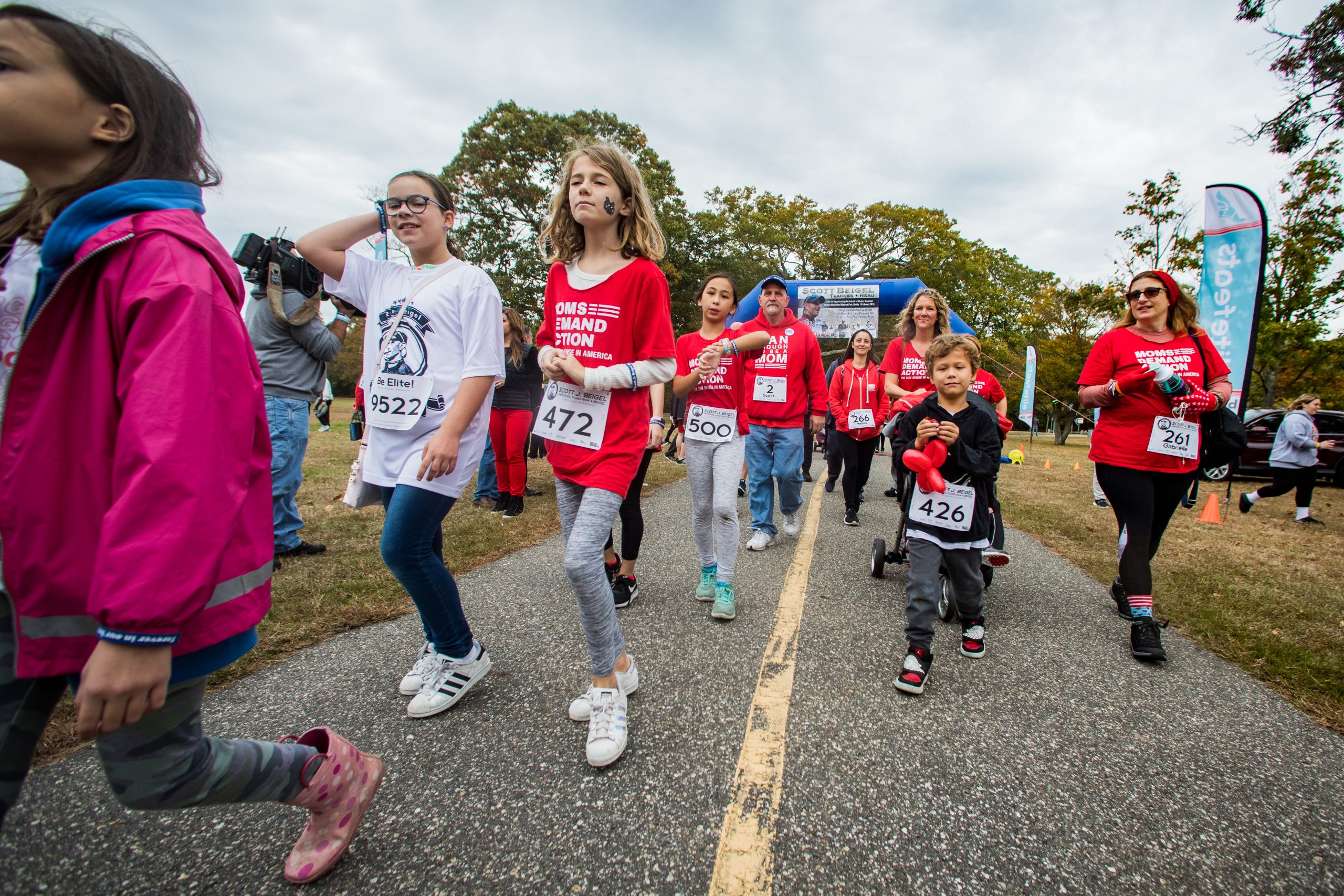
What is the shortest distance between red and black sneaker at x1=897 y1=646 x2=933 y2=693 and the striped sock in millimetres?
1376

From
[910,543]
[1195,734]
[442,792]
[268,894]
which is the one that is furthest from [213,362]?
[1195,734]

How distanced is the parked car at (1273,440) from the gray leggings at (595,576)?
48.6ft

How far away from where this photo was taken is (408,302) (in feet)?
6.97

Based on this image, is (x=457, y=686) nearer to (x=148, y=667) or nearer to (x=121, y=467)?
(x=148, y=667)

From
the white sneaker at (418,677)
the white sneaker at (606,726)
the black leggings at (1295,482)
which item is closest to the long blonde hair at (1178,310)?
the white sneaker at (606,726)

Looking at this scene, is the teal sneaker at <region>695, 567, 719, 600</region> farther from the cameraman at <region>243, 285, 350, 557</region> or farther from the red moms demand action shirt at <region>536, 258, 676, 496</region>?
the cameraman at <region>243, 285, 350, 557</region>

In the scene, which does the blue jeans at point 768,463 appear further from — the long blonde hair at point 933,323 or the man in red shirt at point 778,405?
the long blonde hair at point 933,323

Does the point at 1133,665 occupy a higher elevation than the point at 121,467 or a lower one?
lower

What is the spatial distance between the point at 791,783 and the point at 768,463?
130 inches

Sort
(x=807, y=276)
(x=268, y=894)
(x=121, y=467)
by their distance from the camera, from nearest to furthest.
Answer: (x=121, y=467) → (x=268, y=894) → (x=807, y=276)

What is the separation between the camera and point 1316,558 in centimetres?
551

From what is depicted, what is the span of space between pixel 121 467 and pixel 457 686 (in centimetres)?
162

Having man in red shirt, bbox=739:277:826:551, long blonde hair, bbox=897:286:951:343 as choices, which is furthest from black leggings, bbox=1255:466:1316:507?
man in red shirt, bbox=739:277:826:551

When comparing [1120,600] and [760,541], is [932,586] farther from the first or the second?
[760,541]
